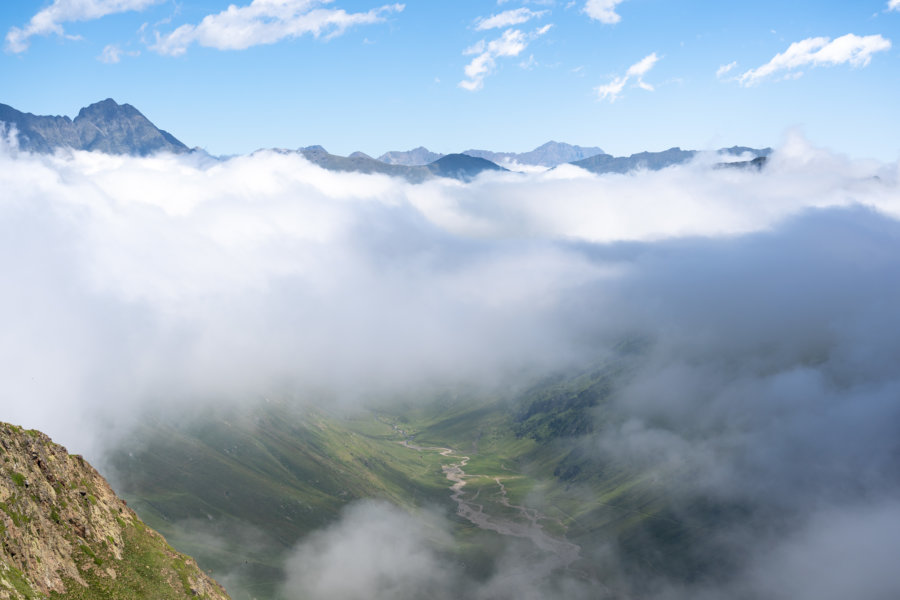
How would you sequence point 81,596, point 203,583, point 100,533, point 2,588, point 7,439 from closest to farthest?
point 2,588 < point 81,596 < point 7,439 < point 100,533 < point 203,583

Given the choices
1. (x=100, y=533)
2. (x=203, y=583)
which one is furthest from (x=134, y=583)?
(x=203, y=583)

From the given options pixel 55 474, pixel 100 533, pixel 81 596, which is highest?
pixel 55 474

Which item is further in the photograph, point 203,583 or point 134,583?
point 203,583

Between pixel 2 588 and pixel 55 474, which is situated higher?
pixel 55 474

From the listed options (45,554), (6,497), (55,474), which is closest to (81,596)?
Result: (45,554)

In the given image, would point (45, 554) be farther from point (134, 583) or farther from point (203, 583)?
point (203, 583)

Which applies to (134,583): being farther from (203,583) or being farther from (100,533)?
(203,583)

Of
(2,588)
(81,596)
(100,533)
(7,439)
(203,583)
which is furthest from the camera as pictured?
(203,583)
